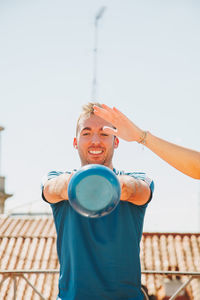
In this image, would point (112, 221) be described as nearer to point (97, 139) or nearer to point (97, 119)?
point (97, 139)

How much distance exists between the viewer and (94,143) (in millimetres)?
1922

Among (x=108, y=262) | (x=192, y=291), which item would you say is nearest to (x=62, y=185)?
(x=108, y=262)

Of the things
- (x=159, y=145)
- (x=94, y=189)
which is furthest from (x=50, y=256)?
(x=94, y=189)

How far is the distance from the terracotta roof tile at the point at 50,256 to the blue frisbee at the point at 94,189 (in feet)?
37.5

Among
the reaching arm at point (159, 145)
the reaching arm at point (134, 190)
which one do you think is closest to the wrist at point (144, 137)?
the reaching arm at point (159, 145)

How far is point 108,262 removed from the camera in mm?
1750

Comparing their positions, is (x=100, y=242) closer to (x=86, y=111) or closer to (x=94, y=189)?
(x=94, y=189)

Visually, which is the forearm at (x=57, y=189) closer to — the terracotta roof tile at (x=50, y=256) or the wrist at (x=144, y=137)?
the wrist at (x=144, y=137)

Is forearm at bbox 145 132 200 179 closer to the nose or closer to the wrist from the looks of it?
the wrist

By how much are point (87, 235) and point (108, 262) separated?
166mm

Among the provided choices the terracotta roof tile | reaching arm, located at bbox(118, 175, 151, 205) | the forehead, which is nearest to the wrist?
reaching arm, located at bbox(118, 175, 151, 205)

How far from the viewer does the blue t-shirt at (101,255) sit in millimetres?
1736

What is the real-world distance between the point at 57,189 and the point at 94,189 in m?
0.44

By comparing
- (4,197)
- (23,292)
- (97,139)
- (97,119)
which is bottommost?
(23,292)
